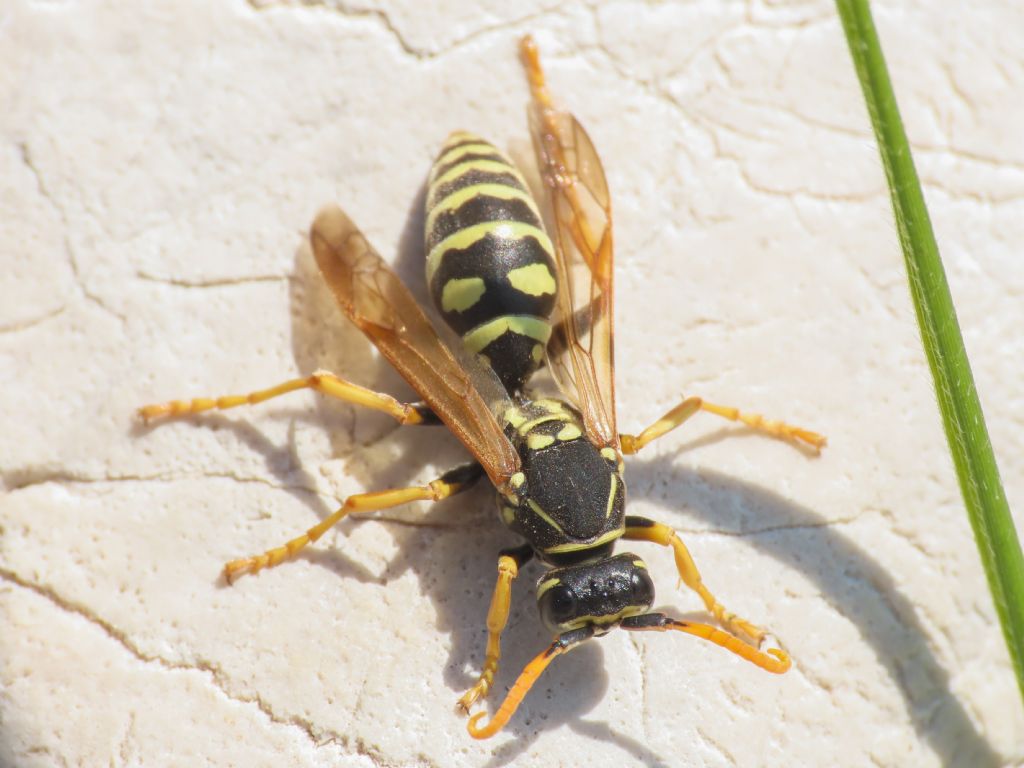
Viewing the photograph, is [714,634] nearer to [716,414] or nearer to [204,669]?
[716,414]

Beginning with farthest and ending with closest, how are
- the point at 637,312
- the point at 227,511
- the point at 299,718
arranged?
1. the point at 637,312
2. the point at 227,511
3. the point at 299,718


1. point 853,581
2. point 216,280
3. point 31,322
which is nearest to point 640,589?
point 853,581

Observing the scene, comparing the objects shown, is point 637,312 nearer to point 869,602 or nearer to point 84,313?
point 869,602

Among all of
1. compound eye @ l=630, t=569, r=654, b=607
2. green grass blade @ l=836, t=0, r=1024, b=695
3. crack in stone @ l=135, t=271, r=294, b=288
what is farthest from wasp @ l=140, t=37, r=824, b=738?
green grass blade @ l=836, t=0, r=1024, b=695

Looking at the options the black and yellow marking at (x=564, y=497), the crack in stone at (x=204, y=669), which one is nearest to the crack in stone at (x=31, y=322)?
the crack in stone at (x=204, y=669)

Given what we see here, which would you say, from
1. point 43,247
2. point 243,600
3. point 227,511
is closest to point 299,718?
point 243,600
